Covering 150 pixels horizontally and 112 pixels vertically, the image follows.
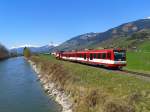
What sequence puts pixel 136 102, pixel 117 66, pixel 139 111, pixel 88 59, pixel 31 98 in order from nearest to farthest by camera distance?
pixel 139 111
pixel 136 102
pixel 31 98
pixel 117 66
pixel 88 59

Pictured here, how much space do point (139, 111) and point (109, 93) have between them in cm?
492

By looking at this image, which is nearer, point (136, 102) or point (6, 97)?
point (136, 102)

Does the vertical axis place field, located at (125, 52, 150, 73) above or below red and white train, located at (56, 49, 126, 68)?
→ below

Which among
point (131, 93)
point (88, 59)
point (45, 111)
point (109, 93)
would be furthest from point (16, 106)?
point (88, 59)

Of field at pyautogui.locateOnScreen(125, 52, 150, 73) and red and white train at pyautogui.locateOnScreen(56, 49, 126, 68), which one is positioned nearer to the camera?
red and white train at pyautogui.locateOnScreen(56, 49, 126, 68)

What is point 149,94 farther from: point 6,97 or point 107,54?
point 107,54

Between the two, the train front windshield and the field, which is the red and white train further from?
the field

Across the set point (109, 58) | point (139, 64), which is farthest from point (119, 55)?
point (139, 64)

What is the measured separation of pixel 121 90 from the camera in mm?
22562

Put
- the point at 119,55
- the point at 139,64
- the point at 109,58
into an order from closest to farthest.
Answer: the point at 119,55 → the point at 109,58 → the point at 139,64

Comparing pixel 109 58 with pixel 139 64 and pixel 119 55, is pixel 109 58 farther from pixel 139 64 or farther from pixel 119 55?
pixel 139 64

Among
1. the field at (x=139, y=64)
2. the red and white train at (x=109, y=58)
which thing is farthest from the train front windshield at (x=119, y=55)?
the field at (x=139, y=64)

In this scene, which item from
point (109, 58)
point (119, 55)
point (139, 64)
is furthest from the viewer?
point (139, 64)

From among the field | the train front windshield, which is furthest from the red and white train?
the field
